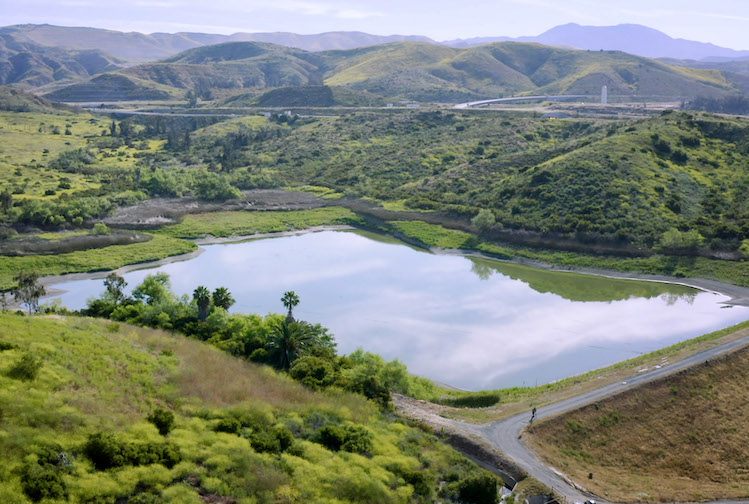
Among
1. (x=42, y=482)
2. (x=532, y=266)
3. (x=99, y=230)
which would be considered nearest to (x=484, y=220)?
(x=532, y=266)

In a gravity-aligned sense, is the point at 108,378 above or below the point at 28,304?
above

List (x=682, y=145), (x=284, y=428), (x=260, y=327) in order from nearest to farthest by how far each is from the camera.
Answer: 1. (x=284, y=428)
2. (x=260, y=327)
3. (x=682, y=145)

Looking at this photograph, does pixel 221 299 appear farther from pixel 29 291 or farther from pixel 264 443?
pixel 264 443

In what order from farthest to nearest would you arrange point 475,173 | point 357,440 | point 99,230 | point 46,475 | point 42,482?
point 475,173
point 99,230
point 357,440
point 46,475
point 42,482

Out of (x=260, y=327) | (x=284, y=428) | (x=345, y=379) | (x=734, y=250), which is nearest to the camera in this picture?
(x=284, y=428)

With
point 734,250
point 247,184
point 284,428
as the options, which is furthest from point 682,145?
point 284,428

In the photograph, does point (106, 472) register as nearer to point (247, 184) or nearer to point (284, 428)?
point (284, 428)
